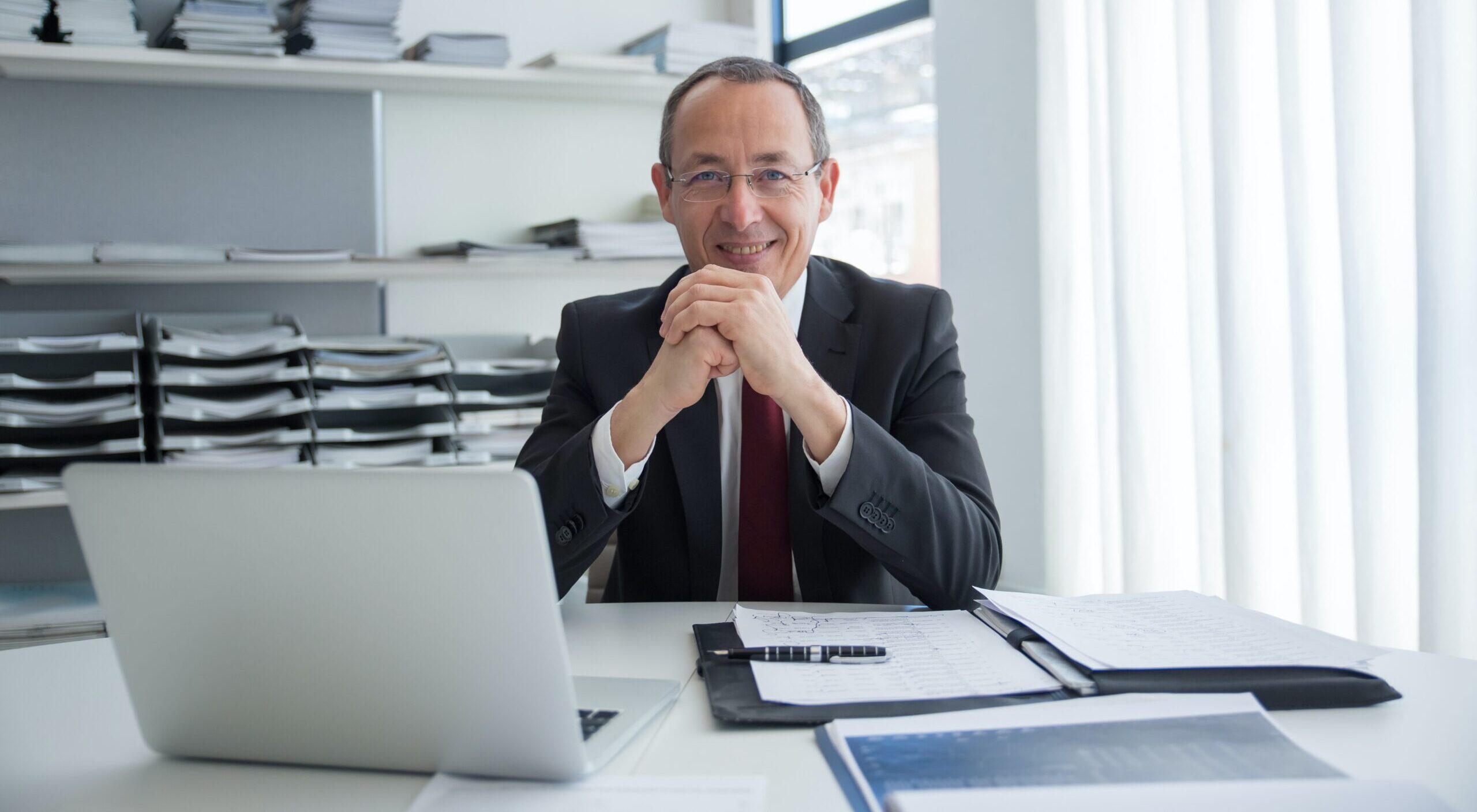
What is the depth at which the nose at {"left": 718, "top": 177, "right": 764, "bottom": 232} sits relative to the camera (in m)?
1.56

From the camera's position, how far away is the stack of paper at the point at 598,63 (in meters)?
2.76

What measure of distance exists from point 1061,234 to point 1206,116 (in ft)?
1.64

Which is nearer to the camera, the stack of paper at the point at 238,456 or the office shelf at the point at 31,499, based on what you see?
the office shelf at the point at 31,499

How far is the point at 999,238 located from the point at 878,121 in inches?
29.2

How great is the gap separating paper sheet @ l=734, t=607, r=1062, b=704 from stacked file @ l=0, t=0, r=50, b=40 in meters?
2.15

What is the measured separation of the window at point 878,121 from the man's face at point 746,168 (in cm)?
195

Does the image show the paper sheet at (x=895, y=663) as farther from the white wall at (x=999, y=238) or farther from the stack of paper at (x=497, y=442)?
the white wall at (x=999, y=238)

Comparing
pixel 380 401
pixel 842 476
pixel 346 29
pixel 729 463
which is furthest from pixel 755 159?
pixel 346 29

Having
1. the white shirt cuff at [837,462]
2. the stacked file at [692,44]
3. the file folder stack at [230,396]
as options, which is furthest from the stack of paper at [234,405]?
the white shirt cuff at [837,462]

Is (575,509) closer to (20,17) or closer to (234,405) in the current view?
(234,405)

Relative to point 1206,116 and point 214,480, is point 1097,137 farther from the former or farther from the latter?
point 214,480

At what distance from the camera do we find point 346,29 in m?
2.57

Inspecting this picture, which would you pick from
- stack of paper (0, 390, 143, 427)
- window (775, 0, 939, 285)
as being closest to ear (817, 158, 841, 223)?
stack of paper (0, 390, 143, 427)

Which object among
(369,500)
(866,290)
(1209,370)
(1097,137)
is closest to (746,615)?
(369,500)
